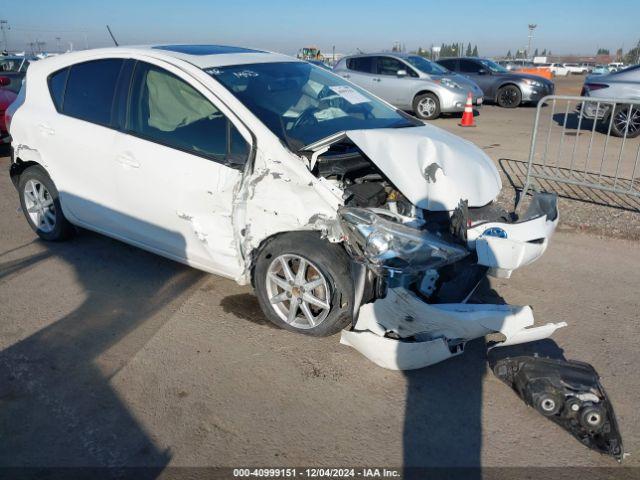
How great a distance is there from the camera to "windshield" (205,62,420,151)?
3650 millimetres

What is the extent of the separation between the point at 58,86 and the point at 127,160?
1.29 meters

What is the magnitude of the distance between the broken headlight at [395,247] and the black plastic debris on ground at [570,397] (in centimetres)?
72

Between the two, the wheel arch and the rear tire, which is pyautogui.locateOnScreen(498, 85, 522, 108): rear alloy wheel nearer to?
the wheel arch

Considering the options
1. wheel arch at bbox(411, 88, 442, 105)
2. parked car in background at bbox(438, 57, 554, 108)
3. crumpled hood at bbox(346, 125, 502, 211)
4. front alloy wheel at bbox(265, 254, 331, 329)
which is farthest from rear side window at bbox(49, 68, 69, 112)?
parked car in background at bbox(438, 57, 554, 108)

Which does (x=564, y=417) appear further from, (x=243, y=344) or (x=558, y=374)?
(x=243, y=344)

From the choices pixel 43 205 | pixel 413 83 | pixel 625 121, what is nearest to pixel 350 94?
pixel 43 205

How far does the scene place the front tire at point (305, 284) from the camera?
3.24m

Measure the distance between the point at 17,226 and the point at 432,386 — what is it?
4818mm

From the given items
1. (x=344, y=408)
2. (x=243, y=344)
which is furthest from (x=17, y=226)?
(x=344, y=408)

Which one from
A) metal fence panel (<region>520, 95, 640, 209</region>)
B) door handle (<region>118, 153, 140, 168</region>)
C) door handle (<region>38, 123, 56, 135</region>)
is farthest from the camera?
metal fence panel (<region>520, 95, 640, 209</region>)

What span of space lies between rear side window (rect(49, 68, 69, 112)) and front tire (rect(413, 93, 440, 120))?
10.3 m

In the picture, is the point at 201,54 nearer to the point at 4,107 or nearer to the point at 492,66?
the point at 4,107

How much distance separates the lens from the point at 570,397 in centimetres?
270

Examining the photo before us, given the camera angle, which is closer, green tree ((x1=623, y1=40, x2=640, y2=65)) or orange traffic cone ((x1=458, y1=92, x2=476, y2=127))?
orange traffic cone ((x1=458, y1=92, x2=476, y2=127))
